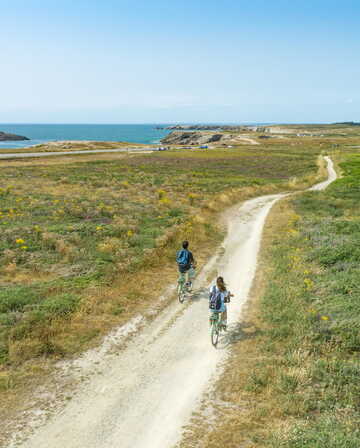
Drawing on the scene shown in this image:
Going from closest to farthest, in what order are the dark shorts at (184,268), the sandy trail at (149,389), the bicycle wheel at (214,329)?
the sandy trail at (149,389) → the bicycle wheel at (214,329) → the dark shorts at (184,268)

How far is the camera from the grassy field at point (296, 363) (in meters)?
7.93

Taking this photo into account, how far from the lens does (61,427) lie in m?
8.33

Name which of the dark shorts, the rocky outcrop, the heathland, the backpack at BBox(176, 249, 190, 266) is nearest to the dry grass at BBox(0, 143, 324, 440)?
the heathland

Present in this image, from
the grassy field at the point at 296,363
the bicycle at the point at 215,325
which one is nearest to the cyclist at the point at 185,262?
the grassy field at the point at 296,363

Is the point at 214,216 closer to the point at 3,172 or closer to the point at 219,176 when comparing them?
the point at 219,176

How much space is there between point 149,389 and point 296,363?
14.4 ft

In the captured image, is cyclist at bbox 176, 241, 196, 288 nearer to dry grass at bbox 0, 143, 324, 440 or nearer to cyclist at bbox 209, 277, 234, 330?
dry grass at bbox 0, 143, 324, 440

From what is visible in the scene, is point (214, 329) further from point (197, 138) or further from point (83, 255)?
point (197, 138)

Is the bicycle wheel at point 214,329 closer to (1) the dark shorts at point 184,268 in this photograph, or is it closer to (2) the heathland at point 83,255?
(2) the heathland at point 83,255

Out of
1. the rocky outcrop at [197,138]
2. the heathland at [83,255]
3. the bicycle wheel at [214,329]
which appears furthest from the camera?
the rocky outcrop at [197,138]

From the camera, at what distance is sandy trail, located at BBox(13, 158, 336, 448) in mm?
8102

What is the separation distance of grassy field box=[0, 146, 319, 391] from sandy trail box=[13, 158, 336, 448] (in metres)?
1.90

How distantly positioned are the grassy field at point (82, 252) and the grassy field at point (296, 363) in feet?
16.6

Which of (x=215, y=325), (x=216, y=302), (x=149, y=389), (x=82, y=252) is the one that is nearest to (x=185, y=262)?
(x=216, y=302)
